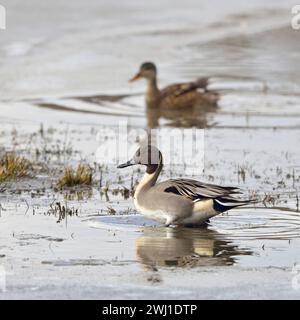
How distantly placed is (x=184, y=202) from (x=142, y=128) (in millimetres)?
5211

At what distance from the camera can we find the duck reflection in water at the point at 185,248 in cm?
775

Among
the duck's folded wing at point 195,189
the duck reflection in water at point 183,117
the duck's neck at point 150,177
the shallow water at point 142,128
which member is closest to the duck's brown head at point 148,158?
the duck's neck at point 150,177

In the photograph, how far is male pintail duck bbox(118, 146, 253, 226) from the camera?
29.3 feet

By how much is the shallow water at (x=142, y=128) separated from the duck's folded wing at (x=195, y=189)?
0.93 ft

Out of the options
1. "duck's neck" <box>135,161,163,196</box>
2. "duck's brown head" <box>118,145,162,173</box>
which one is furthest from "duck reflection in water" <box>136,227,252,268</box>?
"duck's brown head" <box>118,145,162,173</box>

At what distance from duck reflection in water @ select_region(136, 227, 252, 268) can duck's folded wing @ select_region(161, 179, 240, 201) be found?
0.28 meters

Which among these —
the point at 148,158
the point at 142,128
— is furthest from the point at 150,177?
the point at 142,128

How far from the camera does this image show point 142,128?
1416 centimetres

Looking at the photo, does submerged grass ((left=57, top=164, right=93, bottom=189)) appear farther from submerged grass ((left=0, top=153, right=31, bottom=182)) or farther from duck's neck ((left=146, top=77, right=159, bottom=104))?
duck's neck ((left=146, top=77, right=159, bottom=104))

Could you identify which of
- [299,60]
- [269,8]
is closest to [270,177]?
[299,60]

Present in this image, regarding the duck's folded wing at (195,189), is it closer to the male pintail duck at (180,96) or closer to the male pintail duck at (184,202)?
the male pintail duck at (184,202)

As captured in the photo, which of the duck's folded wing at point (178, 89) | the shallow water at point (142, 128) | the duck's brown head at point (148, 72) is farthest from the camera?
the duck's brown head at point (148, 72)

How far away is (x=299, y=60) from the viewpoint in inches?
786

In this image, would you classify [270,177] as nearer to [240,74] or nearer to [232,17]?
[240,74]
